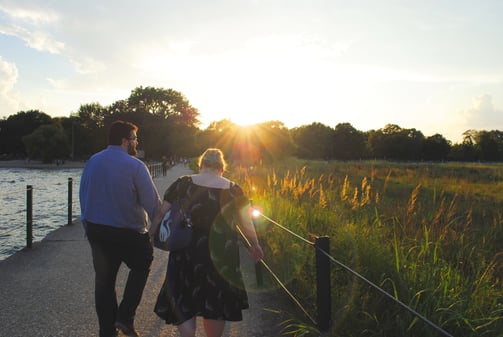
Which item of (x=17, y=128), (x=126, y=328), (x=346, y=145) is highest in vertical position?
(x=17, y=128)

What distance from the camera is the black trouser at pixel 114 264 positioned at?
3.62m

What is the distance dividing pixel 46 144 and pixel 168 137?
82.3 ft

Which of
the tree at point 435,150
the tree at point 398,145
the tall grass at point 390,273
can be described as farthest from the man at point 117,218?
the tree at point 435,150

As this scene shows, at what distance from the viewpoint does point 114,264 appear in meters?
3.69

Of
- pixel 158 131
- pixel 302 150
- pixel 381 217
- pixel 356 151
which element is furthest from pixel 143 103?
pixel 381 217

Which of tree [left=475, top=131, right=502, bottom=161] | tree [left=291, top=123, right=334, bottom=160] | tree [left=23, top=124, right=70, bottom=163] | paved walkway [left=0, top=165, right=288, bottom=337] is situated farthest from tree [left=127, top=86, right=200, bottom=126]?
paved walkway [left=0, top=165, right=288, bottom=337]

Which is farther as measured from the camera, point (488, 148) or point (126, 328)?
point (488, 148)

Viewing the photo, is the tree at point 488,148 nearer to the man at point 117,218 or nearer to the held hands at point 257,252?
the held hands at point 257,252

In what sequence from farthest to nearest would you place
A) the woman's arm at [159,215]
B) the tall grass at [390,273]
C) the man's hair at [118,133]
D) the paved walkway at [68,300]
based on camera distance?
the paved walkway at [68,300] < the man's hair at [118,133] < the tall grass at [390,273] < the woman's arm at [159,215]

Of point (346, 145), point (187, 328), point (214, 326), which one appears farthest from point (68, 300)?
point (346, 145)

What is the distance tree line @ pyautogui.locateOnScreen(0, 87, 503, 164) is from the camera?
92750mm

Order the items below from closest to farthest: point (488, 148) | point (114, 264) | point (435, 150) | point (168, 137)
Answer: point (114, 264) → point (168, 137) → point (488, 148) → point (435, 150)

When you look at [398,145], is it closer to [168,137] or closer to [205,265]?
[168,137]

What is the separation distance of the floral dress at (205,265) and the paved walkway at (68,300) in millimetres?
1092
